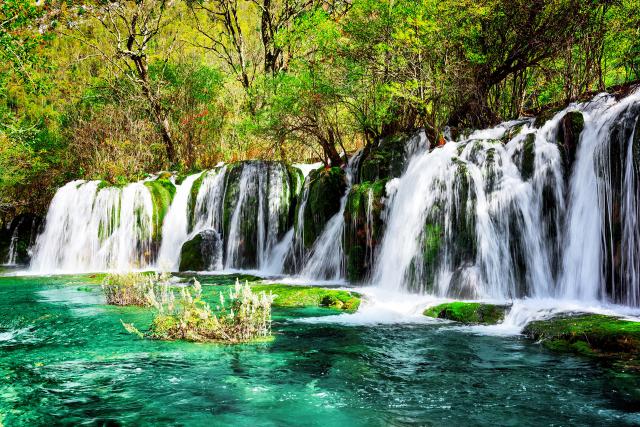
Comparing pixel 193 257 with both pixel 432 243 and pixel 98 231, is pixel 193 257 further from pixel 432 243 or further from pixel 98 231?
pixel 432 243

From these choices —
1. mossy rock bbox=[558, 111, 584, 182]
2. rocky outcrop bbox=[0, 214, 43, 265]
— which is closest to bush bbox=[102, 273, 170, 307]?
mossy rock bbox=[558, 111, 584, 182]

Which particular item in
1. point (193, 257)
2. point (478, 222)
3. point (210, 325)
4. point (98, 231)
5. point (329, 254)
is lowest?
point (210, 325)

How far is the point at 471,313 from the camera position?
10211 millimetres

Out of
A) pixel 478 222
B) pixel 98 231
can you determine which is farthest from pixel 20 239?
pixel 478 222

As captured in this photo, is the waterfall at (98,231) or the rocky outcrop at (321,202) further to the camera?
the waterfall at (98,231)

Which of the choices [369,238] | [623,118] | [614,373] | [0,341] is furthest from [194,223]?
[614,373]

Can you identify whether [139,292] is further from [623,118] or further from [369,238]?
[623,118]

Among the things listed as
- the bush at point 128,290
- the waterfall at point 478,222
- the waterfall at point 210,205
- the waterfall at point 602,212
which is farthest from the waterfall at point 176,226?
the waterfall at point 602,212

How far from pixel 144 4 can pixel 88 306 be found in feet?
77.7

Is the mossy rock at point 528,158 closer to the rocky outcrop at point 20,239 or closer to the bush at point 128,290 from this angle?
the bush at point 128,290

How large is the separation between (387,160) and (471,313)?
28.2 ft

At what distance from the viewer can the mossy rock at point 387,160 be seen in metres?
17.7

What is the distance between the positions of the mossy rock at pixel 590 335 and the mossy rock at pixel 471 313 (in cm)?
93

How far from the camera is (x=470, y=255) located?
41.5 ft
